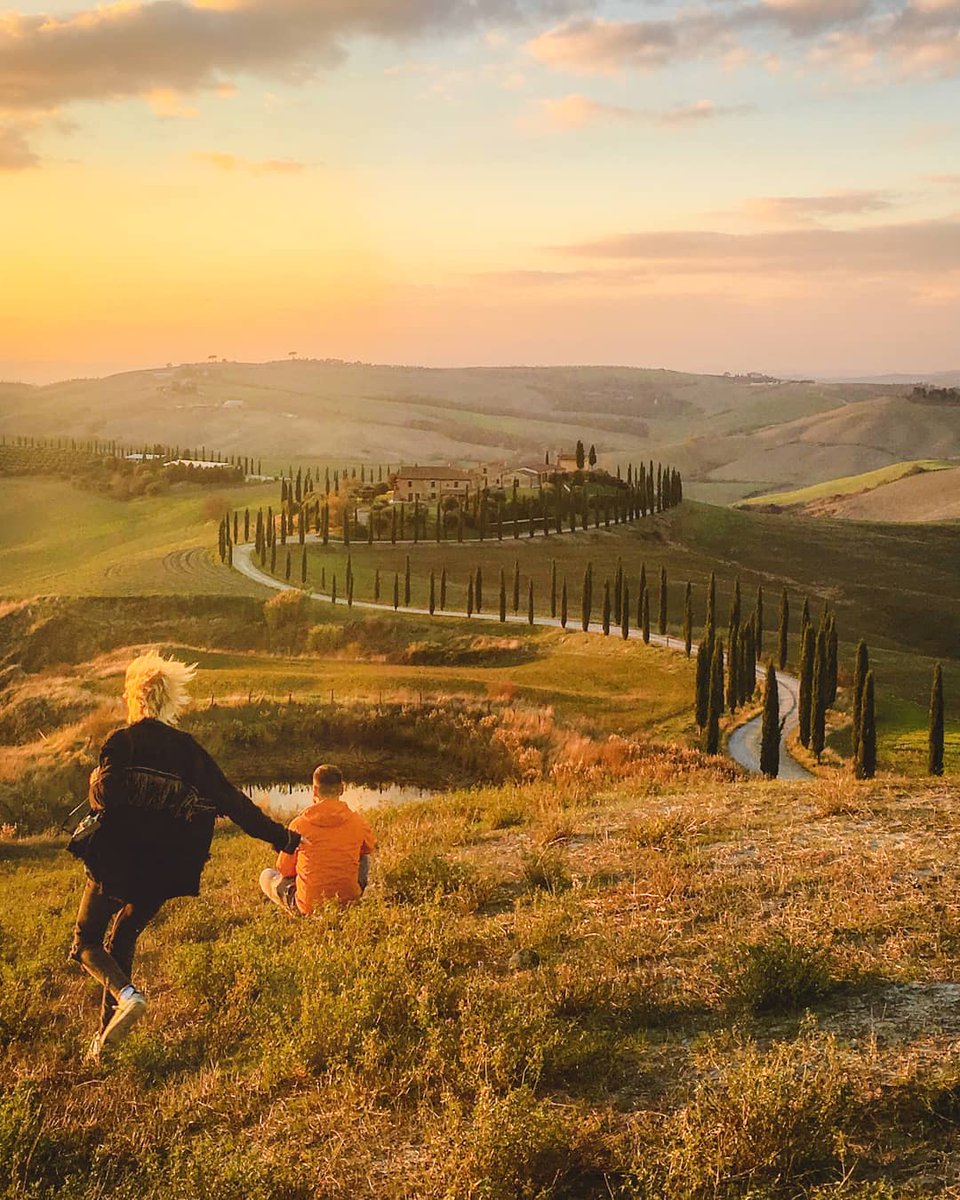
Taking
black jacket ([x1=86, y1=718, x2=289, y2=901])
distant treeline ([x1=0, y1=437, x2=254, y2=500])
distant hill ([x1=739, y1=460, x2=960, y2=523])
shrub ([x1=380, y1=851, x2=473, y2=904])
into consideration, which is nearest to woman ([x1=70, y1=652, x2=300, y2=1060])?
black jacket ([x1=86, y1=718, x2=289, y2=901])

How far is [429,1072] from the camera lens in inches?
291

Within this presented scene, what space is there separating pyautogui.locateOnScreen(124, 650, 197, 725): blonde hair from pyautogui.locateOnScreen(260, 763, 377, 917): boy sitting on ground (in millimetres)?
1720

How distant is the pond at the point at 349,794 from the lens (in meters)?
32.3

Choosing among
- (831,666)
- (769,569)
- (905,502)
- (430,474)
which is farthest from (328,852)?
(905,502)

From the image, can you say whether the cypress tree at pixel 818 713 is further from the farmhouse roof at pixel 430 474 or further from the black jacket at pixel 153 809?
the farmhouse roof at pixel 430 474

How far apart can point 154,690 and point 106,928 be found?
2.02m

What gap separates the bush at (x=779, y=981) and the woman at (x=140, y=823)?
443 centimetres

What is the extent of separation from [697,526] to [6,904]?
383 feet

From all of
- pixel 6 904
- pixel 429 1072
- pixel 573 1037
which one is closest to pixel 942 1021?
pixel 573 1037

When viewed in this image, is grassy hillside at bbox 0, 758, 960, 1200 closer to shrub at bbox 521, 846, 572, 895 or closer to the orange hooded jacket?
shrub at bbox 521, 846, 572, 895

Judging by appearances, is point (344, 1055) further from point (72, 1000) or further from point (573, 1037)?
point (72, 1000)

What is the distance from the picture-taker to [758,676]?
56.8 metres

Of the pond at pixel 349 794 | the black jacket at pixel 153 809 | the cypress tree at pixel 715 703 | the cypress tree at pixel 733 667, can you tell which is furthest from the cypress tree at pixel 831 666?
the black jacket at pixel 153 809

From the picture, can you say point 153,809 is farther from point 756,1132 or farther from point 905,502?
point 905,502
